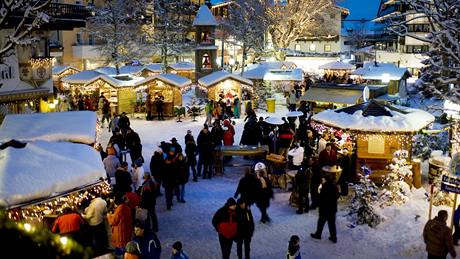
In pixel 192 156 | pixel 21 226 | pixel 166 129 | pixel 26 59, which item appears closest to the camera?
pixel 21 226

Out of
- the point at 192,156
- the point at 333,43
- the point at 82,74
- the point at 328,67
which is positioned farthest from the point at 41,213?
the point at 333,43

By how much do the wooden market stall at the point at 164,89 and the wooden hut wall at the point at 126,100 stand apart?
1123 mm

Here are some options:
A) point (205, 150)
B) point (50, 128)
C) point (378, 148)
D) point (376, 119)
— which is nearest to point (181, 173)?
point (205, 150)

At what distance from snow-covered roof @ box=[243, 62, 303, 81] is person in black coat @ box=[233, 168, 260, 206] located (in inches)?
869

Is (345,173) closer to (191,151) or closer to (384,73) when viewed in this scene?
(191,151)

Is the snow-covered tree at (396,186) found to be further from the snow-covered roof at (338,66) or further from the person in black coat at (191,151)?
the snow-covered roof at (338,66)

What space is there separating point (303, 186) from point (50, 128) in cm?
596

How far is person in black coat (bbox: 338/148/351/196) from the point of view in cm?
1252

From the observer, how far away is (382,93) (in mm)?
26828

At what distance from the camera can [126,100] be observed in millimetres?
26844

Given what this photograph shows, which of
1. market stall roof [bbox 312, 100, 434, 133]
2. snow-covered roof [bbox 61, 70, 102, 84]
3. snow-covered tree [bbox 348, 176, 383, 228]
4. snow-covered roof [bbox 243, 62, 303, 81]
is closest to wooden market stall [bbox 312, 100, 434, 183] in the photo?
market stall roof [bbox 312, 100, 434, 133]

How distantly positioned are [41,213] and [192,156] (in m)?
6.16

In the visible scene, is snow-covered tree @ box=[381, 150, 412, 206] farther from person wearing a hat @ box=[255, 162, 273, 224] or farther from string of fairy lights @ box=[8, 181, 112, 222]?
string of fairy lights @ box=[8, 181, 112, 222]

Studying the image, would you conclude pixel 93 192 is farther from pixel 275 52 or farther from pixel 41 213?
pixel 275 52
